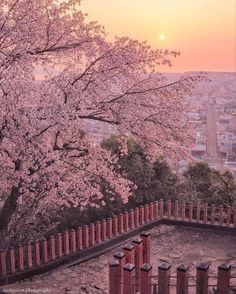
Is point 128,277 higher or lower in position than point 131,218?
lower

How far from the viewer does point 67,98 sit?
7918mm

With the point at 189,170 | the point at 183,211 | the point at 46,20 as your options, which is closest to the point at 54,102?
the point at 46,20

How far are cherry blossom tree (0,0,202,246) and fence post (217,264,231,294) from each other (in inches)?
149

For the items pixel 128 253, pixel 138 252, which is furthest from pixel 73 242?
pixel 128 253

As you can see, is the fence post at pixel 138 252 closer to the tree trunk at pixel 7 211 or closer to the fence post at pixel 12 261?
the fence post at pixel 12 261

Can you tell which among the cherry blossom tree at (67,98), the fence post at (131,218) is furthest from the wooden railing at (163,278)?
the fence post at (131,218)

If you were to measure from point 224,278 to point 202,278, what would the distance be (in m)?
0.33

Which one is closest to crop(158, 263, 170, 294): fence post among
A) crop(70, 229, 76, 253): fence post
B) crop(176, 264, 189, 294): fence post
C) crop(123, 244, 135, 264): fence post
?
crop(176, 264, 189, 294): fence post

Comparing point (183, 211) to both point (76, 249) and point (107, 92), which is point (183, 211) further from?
point (107, 92)

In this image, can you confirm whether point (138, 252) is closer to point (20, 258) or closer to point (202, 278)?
point (202, 278)

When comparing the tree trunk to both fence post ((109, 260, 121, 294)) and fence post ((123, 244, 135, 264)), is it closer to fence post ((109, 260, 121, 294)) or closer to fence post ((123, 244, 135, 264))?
fence post ((123, 244, 135, 264))

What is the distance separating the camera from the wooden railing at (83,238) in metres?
8.83

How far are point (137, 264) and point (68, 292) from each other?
6.35 feet

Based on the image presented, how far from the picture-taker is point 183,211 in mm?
12305
